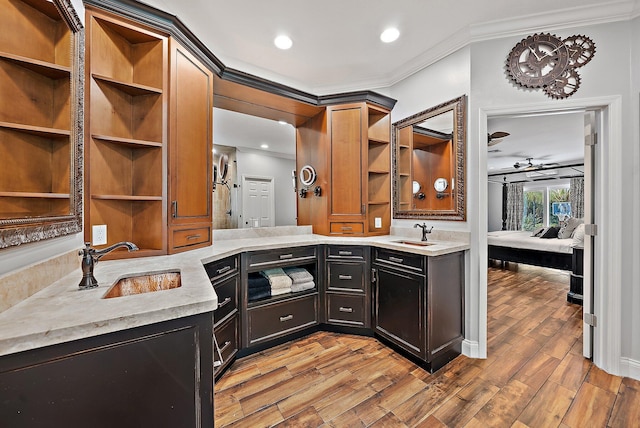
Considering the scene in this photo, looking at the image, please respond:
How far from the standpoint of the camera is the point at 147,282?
1353 mm

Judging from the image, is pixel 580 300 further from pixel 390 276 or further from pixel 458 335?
pixel 390 276

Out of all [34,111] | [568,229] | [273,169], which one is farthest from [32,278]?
[568,229]

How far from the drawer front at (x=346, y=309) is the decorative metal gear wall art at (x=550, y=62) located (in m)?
2.26

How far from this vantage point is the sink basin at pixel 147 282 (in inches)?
49.8

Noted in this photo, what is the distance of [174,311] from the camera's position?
0.85m

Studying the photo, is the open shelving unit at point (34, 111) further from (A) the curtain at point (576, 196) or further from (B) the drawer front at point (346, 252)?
(A) the curtain at point (576, 196)

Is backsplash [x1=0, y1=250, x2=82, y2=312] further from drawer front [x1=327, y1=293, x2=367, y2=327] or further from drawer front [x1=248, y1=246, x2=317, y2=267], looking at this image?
drawer front [x1=327, y1=293, x2=367, y2=327]

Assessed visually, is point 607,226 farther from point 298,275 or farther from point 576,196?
point 576,196

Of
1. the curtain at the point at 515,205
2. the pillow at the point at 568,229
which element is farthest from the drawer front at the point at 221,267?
the curtain at the point at 515,205

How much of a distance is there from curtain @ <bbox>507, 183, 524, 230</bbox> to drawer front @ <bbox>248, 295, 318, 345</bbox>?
848 cm

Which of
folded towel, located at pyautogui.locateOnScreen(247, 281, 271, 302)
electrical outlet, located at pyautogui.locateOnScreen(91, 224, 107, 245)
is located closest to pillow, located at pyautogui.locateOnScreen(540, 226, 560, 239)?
folded towel, located at pyautogui.locateOnScreen(247, 281, 271, 302)

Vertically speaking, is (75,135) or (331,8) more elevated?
(331,8)

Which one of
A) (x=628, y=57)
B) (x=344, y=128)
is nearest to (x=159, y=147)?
(x=344, y=128)

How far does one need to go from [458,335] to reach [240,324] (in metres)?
1.80
